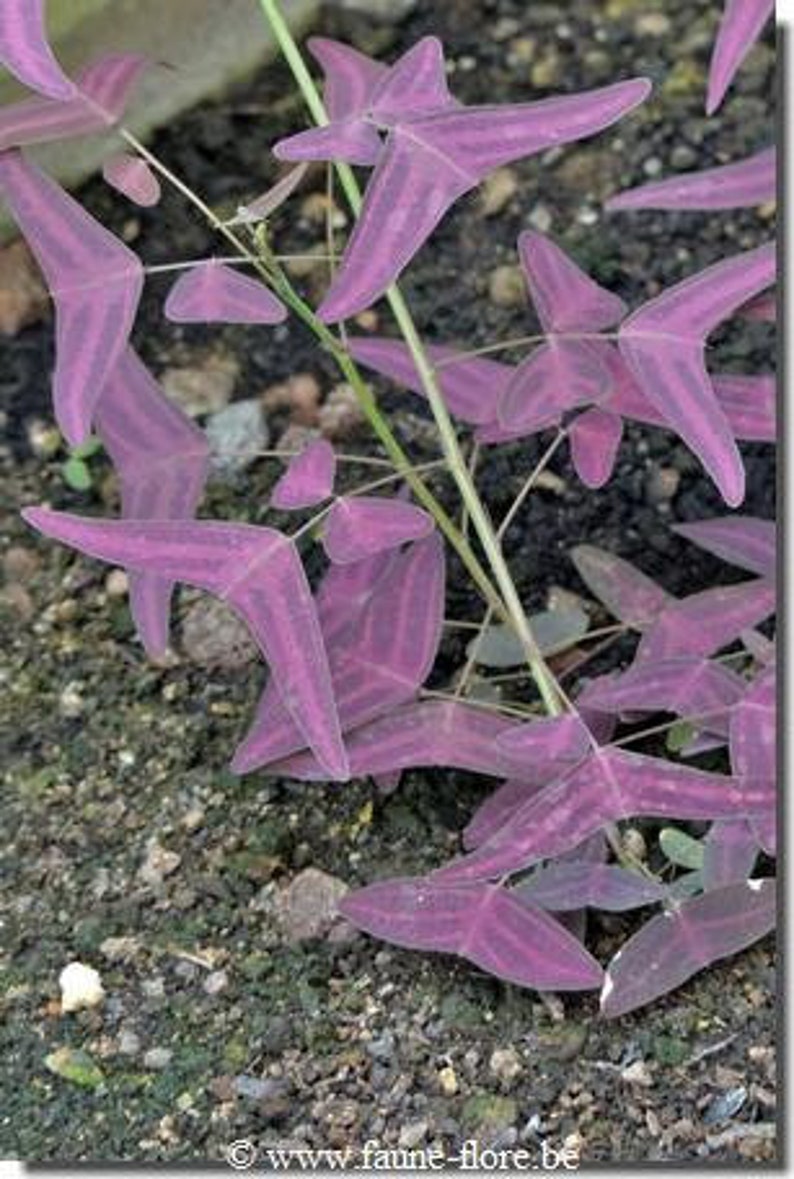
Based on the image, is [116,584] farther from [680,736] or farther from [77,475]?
[680,736]

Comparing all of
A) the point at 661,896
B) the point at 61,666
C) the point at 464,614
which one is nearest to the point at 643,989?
the point at 661,896

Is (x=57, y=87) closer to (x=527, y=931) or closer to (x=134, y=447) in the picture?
(x=134, y=447)

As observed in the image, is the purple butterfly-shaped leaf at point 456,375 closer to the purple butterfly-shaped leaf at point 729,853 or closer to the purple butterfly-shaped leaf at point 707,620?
the purple butterfly-shaped leaf at point 707,620

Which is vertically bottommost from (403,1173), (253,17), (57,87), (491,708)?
(403,1173)

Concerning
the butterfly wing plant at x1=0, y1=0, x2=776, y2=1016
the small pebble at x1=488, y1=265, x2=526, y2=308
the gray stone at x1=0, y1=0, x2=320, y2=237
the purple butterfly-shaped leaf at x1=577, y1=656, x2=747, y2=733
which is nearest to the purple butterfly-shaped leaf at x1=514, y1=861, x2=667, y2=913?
the butterfly wing plant at x1=0, y1=0, x2=776, y2=1016

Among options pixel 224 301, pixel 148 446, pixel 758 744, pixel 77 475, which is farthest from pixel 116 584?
pixel 758 744

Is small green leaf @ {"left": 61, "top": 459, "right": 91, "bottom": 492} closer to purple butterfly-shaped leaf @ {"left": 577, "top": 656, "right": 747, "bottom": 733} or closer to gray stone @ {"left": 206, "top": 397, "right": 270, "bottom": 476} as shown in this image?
gray stone @ {"left": 206, "top": 397, "right": 270, "bottom": 476}
